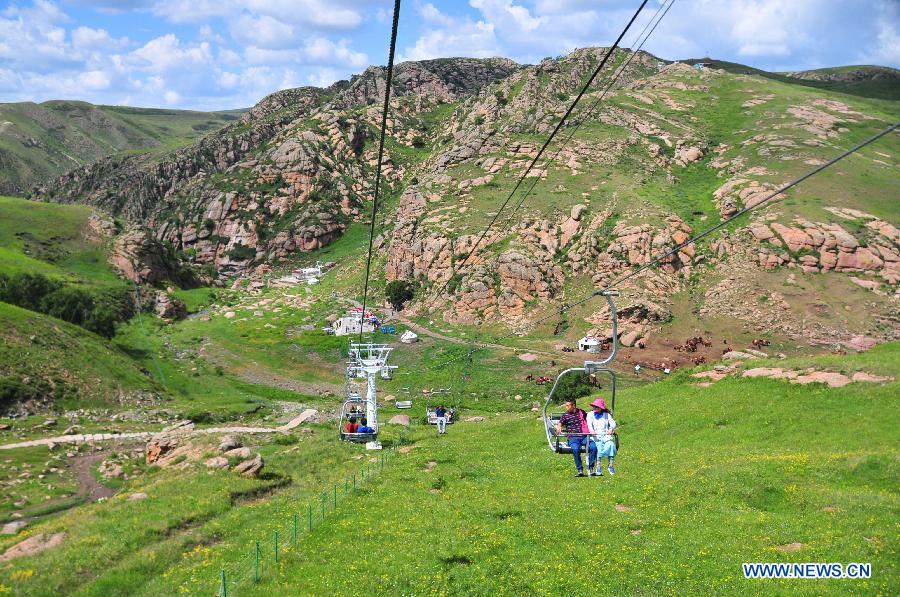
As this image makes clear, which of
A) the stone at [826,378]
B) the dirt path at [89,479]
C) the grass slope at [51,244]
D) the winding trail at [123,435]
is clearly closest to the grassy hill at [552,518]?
the stone at [826,378]

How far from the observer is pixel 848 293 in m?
73.8

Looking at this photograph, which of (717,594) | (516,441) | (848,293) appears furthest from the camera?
(848,293)

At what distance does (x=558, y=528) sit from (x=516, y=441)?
18.7 metres

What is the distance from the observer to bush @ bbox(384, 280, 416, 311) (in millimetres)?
102750

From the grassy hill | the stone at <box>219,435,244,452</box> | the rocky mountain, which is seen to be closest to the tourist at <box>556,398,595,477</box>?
the grassy hill

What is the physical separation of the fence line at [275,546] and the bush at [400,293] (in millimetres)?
69989

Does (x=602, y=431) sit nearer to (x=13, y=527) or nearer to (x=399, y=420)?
(x=13, y=527)

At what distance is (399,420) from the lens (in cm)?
5841

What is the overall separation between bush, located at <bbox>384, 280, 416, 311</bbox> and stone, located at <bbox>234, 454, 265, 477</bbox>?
65454mm

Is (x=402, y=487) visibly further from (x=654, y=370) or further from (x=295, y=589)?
(x=654, y=370)

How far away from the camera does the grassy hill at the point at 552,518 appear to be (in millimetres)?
18938

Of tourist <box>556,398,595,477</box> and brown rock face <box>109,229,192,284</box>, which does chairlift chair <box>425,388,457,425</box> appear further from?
brown rock face <box>109,229,192,284</box>

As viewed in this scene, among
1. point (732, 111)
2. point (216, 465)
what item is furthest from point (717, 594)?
point (732, 111)

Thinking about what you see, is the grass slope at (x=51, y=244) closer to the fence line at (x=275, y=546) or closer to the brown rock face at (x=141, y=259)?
the brown rock face at (x=141, y=259)
